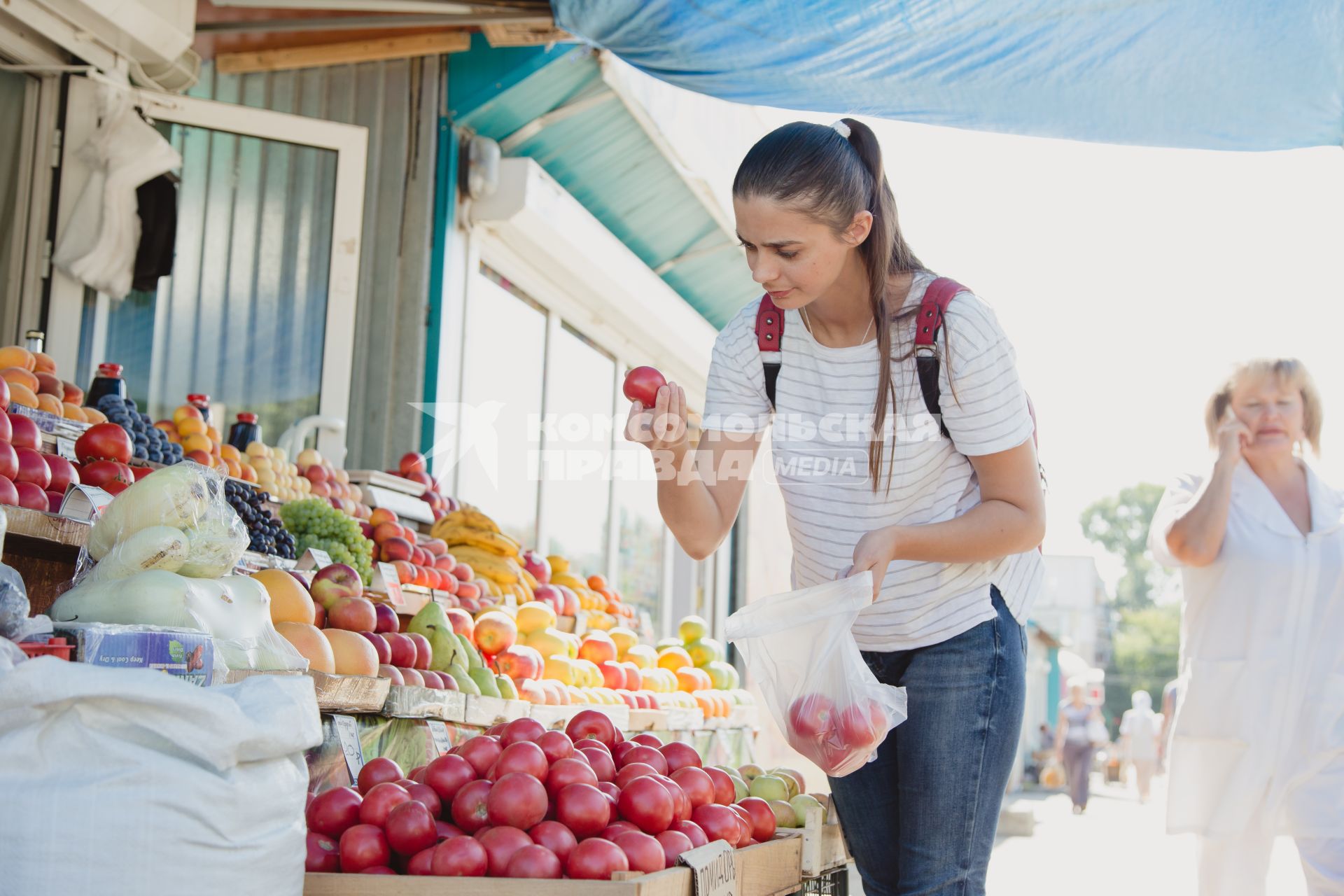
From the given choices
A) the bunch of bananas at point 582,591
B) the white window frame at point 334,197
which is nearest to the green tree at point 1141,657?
the bunch of bananas at point 582,591

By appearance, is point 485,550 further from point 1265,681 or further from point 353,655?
point 1265,681

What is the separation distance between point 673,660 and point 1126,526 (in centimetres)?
9399

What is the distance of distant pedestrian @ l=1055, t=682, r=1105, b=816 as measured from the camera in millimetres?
13703

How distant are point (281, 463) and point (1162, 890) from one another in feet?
19.8

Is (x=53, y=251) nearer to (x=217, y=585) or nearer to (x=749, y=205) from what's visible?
(x=217, y=585)

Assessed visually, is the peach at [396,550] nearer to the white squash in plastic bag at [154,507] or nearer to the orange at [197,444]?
the orange at [197,444]

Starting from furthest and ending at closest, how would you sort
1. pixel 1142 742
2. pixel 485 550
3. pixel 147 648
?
1. pixel 1142 742
2. pixel 485 550
3. pixel 147 648

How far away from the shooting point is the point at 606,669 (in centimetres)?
473

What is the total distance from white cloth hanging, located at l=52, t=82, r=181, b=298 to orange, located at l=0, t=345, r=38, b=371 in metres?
1.67

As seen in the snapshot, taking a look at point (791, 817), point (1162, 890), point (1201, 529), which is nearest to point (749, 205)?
point (791, 817)

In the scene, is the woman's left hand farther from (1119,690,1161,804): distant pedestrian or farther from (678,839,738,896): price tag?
(1119,690,1161,804): distant pedestrian

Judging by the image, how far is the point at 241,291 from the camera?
557cm

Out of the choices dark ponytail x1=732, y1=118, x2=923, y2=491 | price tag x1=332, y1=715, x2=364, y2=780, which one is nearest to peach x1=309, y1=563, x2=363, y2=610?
price tag x1=332, y1=715, x2=364, y2=780

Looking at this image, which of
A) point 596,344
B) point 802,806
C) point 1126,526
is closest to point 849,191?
point 802,806
